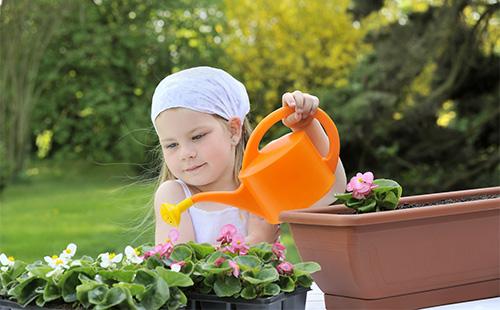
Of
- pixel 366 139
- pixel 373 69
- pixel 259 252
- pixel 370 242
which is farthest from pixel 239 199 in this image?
pixel 373 69

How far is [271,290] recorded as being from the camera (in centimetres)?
109

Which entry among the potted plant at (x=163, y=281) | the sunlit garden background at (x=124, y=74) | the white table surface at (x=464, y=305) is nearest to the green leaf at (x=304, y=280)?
the potted plant at (x=163, y=281)

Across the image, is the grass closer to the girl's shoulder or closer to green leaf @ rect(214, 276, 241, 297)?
the girl's shoulder

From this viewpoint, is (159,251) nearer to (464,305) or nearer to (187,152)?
(187,152)

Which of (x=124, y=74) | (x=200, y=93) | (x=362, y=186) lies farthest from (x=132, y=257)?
(x=124, y=74)

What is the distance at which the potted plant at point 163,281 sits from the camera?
1.03m

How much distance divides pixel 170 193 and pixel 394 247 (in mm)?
556

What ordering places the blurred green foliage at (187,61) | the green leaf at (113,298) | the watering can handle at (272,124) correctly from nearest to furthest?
the green leaf at (113,298)
the watering can handle at (272,124)
the blurred green foliage at (187,61)

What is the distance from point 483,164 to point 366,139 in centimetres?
94

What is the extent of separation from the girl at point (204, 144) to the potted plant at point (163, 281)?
321 mm

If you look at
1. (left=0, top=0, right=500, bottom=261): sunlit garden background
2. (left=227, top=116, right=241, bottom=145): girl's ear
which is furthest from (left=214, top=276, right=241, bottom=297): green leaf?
(left=0, top=0, right=500, bottom=261): sunlit garden background

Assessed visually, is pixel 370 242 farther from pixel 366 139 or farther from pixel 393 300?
pixel 366 139

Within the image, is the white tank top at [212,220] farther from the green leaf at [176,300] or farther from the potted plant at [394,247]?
the green leaf at [176,300]

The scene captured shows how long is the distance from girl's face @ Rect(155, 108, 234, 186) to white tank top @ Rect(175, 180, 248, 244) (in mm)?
78
